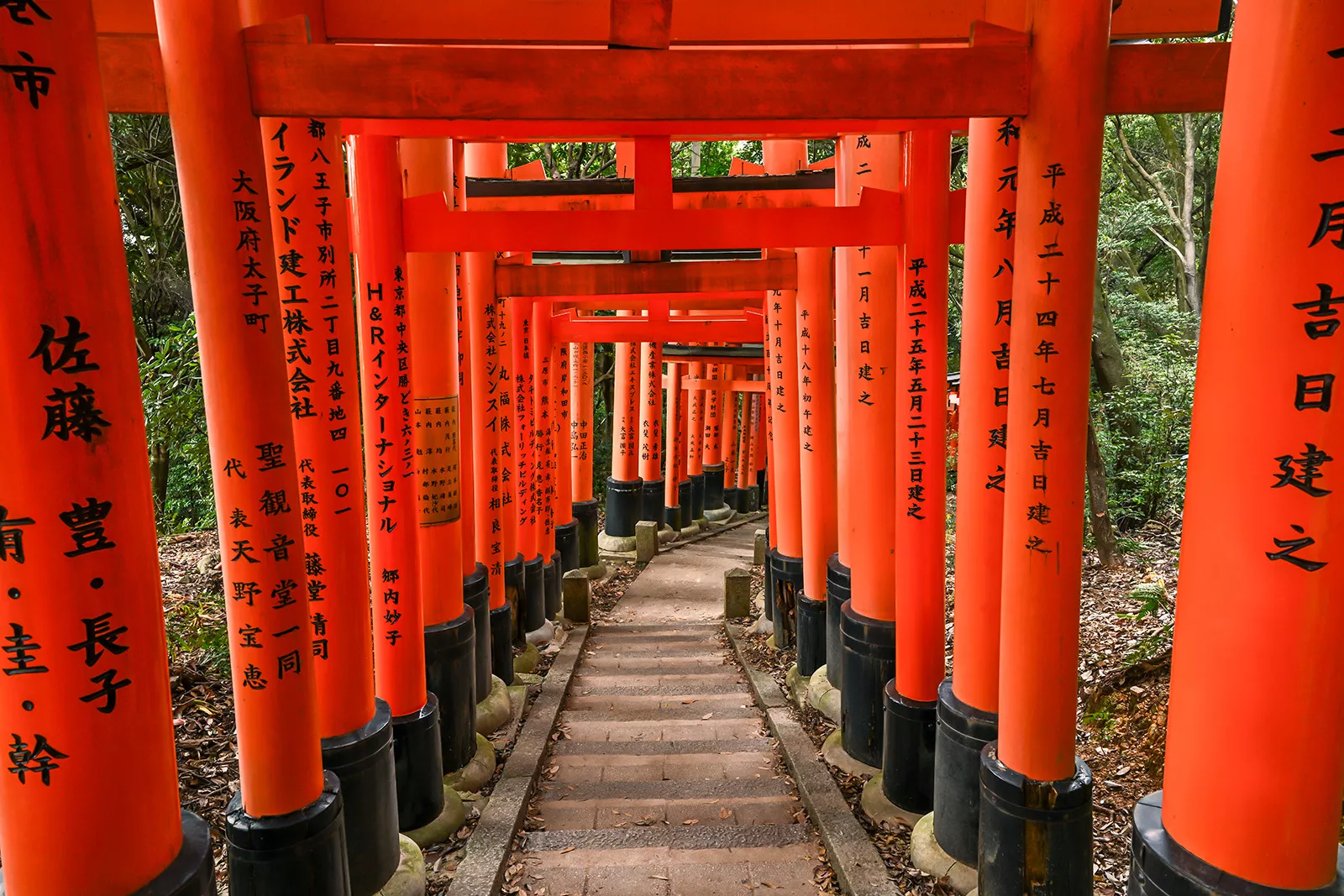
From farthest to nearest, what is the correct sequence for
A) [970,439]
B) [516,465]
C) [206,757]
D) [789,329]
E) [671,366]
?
[671,366], [516,465], [789,329], [206,757], [970,439]

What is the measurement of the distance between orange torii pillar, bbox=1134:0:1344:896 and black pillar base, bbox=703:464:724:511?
17832mm

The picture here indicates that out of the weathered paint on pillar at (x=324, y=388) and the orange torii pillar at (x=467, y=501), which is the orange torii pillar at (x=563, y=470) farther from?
the weathered paint on pillar at (x=324, y=388)

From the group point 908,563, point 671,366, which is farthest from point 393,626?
point 671,366

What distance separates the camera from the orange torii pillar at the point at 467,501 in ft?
20.2

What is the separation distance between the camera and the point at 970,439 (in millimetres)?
3918

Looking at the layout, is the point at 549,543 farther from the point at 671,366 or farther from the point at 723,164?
the point at 723,164

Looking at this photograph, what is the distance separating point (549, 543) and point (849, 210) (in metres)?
6.97

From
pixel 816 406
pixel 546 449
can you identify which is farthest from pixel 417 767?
pixel 546 449

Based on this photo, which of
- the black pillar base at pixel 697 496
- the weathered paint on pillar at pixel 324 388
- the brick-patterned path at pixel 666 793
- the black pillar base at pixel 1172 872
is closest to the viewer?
the black pillar base at pixel 1172 872

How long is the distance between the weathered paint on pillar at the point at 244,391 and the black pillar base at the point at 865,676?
11.4 ft

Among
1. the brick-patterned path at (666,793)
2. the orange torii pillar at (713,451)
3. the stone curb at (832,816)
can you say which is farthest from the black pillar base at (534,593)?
the orange torii pillar at (713,451)

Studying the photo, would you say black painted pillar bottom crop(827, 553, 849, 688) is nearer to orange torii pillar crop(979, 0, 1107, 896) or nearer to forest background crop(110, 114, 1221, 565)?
forest background crop(110, 114, 1221, 565)

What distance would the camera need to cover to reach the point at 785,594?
8586mm

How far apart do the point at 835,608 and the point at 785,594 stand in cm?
177
